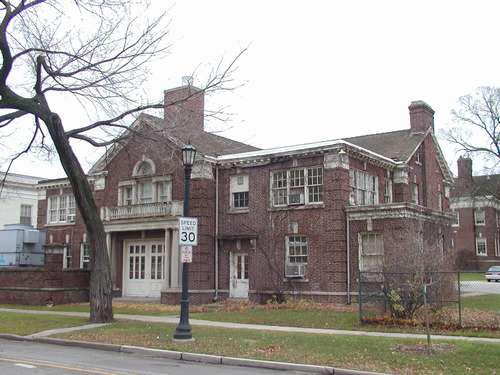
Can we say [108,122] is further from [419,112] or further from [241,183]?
[419,112]

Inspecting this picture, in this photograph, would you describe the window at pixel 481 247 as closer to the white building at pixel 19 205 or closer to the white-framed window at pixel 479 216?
the white-framed window at pixel 479 216

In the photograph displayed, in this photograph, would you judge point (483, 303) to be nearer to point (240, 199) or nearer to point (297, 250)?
point (297, 250)

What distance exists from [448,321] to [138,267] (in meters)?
18.8

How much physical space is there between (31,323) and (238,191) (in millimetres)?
12443

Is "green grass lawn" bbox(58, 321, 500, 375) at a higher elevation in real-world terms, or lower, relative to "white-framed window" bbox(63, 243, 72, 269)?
lower

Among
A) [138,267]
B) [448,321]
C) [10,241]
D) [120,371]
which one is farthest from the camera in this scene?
[10,241]

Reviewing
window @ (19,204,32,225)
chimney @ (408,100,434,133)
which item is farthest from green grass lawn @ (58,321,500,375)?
window @ (19,204,32,225)

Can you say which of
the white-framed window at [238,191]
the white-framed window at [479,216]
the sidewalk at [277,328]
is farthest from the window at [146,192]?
the white-framed window at [479,216]

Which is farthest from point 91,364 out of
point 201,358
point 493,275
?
point 493,275

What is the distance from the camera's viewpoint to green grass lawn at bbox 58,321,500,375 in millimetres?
11625

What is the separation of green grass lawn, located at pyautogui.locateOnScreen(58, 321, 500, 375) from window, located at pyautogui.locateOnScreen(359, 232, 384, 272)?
397 inches

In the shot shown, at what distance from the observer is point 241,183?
29641 millimetres

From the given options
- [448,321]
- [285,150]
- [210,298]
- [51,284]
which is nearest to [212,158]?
[285,150]

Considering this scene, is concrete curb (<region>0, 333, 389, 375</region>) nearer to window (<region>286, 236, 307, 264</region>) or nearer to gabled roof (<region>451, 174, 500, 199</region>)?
window (<region>286, 236, 307, 264</region>)
